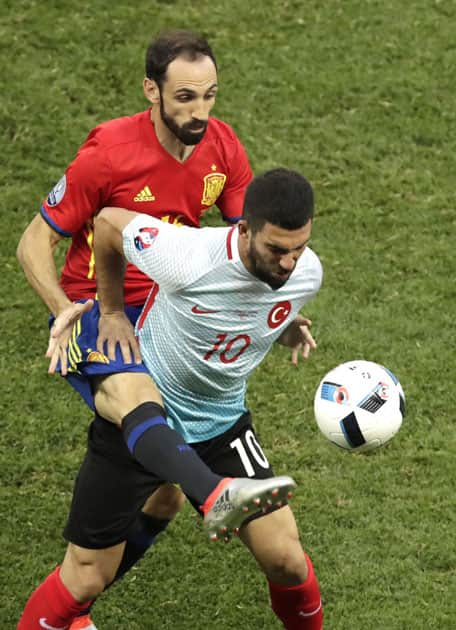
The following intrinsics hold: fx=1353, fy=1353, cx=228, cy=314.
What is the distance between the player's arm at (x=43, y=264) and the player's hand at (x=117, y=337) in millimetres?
204

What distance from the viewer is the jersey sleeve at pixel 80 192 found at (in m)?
6.54

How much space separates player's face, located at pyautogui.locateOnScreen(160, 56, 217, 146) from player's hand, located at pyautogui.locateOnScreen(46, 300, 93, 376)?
1.05 meters

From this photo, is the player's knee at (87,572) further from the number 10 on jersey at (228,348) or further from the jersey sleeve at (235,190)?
the jersey sleeve at (235,190)

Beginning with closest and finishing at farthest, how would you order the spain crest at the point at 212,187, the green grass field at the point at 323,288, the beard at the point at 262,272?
the beard at the point at 262,272
the spain crest at the point at 212,187
the green grass field at the point at 323,288

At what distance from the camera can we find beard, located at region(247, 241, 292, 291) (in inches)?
229

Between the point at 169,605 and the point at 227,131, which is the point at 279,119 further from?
the point at 169,605

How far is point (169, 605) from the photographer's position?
732 centimetres

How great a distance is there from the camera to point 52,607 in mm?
6359

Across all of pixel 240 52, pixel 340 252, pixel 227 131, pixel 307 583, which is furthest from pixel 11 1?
pixel 307 583

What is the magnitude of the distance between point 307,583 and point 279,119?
6.20m

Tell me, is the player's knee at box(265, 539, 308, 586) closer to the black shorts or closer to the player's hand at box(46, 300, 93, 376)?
the black shorts

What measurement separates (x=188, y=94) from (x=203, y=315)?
3.78 ft

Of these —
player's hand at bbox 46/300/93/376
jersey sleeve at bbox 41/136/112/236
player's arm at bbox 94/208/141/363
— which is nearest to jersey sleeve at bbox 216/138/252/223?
jersey sleeve at bbox 41/136/112/236

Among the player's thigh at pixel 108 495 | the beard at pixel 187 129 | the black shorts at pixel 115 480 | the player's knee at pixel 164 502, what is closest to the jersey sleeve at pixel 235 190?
the beard at pixel 187 129
